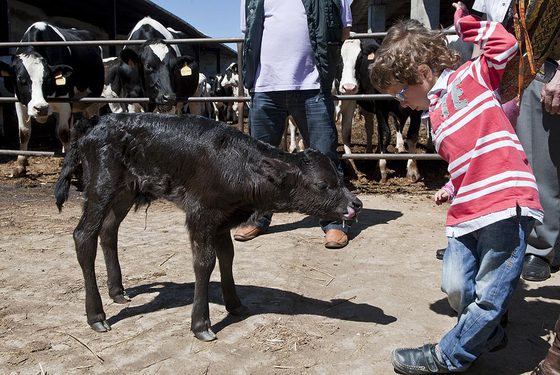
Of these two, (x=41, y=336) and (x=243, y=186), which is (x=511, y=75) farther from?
(x=41, y=336)

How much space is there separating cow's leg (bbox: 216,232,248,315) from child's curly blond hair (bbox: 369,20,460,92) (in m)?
1.21

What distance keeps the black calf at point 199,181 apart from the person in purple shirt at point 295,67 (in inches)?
60.8

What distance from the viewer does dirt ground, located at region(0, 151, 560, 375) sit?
2592 millimetres

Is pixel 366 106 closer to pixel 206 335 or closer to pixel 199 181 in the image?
pixel 199 181

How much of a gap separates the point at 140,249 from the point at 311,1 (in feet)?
7.43

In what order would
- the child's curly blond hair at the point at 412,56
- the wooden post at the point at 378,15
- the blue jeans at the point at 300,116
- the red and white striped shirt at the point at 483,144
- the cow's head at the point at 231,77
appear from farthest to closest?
the cow's head at the point at 231,77, the wooden post at the point at 378,15, the blue jeans at the point at 300,116, the child's curly blond hair at the point at 412,56, the red and white striped shirt at the point at 483,144

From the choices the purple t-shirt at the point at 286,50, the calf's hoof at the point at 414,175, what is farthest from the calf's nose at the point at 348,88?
the purple t-shirt at the point at 286,50

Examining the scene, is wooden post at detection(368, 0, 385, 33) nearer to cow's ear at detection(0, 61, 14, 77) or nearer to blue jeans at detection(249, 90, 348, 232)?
cow's ear at detection(0, 61, 14, 77)

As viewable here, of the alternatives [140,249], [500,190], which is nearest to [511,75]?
[500,190]

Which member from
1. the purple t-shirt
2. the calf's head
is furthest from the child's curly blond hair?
the purple t-shirt

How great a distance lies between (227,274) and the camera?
308cm

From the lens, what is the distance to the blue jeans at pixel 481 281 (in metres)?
2.19

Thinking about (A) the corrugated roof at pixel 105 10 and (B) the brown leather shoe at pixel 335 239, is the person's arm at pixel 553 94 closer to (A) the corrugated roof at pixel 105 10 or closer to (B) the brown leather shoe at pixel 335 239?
(B) the brown leather shoe at pixel 335 239

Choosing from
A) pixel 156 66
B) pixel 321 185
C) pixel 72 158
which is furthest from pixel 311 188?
pixel 156 66
